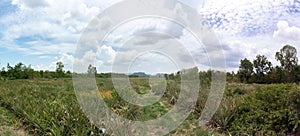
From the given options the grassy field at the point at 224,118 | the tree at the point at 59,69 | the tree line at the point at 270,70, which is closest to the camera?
the grassy field at the point at 224,118

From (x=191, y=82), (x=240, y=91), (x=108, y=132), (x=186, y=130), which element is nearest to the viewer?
(x=108, y=132)

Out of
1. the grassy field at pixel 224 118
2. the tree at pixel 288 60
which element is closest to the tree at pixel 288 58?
the tree at pixel 288 60

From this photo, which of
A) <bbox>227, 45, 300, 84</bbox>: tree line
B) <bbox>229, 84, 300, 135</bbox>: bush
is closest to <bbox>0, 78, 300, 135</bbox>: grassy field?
<bbox>229, 84, 300, 135</bbox>: bush

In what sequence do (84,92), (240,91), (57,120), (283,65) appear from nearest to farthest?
(57,120)
(84,92)
(240,91)
(283,65)

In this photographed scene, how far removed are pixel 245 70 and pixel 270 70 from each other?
2.04m

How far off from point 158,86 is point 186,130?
16.4 ft

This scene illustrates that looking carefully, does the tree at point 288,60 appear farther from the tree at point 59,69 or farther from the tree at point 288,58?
the tree at point 59,69

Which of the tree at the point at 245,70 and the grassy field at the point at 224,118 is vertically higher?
the tree at the point at 245,70

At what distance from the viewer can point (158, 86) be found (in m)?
11.6

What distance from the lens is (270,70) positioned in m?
23.6

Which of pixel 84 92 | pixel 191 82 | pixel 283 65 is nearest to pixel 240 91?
pixel 191 82

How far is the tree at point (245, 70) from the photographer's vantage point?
2419 cm

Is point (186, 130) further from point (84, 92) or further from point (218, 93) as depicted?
point (84, 92)

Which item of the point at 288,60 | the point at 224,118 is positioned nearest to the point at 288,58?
the point at 288,60
